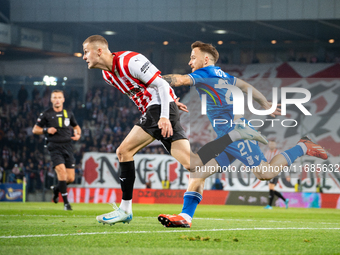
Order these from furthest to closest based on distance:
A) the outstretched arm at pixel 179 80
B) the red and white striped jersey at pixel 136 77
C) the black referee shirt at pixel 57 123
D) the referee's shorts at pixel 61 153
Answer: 1. the black referee shirt at pixel 57 123
2. the referee's shorts at pixel 61 153
3. the outstretched arm at pixel 179 80
4. the red and white striped jersey at pixel 136 77

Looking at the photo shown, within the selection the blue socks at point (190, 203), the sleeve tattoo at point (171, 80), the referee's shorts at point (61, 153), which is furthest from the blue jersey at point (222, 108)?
the referee's shorts at point (61, 153)

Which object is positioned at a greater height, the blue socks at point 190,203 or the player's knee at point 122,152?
the player's knee at point 122,152

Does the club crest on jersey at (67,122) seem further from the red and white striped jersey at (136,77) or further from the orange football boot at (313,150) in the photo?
the orange football boot at (313,150)

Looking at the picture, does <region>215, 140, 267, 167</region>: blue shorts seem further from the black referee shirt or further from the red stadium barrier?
the red stadium barrier

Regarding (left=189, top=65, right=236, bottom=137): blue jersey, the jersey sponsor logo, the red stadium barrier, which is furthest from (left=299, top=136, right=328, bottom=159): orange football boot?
the red stadium barrier

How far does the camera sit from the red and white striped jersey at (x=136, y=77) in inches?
191

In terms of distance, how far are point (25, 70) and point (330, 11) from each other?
1805 centimetres

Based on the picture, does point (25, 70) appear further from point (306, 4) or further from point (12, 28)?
point (306, 4)

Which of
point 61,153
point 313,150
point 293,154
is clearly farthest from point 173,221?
point 61,153

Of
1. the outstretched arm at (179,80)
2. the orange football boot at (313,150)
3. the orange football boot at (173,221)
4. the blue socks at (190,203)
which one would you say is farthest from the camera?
the orange football boot at (313,150)

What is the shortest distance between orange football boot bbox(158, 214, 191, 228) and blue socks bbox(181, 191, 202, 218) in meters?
0.15

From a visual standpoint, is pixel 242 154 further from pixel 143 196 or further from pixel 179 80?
pixel 143 196

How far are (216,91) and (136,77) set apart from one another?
134 cm

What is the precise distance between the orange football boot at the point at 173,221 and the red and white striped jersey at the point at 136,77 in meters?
1.22
